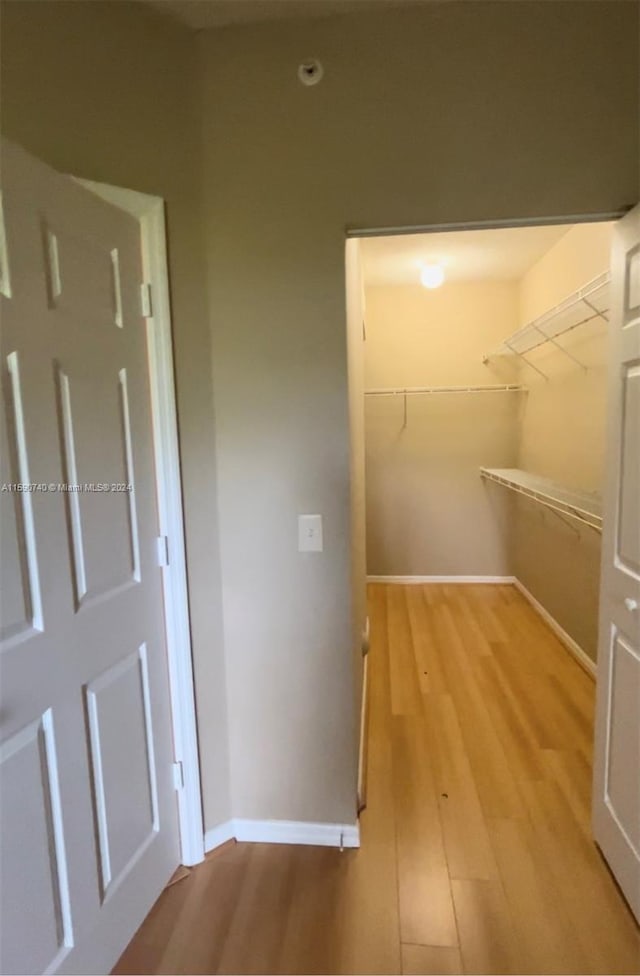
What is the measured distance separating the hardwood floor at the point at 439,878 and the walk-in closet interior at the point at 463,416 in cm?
141

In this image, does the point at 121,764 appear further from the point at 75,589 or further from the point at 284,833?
the point at 284,833

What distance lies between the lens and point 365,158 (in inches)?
61.3

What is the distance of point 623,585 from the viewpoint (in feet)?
5.06

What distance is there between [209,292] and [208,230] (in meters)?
0.19

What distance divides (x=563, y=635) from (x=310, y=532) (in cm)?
249

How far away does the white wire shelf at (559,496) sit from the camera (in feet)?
7.76

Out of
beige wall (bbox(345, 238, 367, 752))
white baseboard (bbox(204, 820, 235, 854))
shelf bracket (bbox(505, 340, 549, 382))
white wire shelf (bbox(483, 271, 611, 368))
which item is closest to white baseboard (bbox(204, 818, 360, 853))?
white baseboard (bbox(204, 820, 235, 854))

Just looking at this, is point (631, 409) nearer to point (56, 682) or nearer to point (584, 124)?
point (584, 124)

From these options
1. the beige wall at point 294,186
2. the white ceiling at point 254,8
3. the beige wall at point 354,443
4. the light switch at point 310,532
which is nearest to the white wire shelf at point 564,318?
the beige wall at point 294,186

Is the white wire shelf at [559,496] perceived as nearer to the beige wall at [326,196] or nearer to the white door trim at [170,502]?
the beige wall at [326,196]

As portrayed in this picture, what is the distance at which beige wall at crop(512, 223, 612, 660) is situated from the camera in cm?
286

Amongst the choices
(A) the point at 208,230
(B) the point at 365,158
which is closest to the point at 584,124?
(B) the point at 365,158

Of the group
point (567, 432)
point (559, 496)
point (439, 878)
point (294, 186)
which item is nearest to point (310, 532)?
point (294, 186)

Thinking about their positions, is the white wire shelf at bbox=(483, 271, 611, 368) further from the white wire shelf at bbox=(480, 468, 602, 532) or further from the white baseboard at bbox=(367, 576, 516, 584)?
the white baseboard at bbox=(367, 576, 516, 584)
